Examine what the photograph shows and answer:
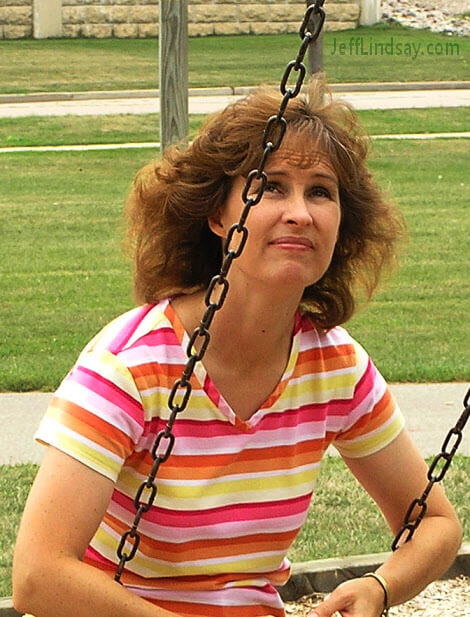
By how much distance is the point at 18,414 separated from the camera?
5.72m

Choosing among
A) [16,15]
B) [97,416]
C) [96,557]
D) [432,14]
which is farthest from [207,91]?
[97,416]

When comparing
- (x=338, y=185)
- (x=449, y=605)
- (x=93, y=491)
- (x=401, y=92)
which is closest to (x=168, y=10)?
(x=449, y=605)

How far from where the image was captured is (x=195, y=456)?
2262mm

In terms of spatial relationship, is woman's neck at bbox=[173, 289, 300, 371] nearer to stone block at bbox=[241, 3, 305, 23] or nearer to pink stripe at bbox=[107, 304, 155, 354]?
pink stripe at bbox=[107, 304, 155, 354]

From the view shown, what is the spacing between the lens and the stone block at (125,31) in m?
28.7

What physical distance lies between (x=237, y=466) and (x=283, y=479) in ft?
0.30

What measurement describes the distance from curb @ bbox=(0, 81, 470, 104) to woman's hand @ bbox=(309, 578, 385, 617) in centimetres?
1721

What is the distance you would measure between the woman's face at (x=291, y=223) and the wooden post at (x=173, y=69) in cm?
382

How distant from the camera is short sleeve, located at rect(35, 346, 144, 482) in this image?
2141 mm

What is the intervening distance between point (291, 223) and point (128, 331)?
0.32 metres

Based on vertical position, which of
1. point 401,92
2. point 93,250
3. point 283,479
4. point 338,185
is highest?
point 338,185

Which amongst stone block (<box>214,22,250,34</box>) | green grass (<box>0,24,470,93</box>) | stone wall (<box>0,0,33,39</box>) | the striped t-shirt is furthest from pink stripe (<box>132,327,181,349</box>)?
stone block (<box>214,22,250,34</box>)

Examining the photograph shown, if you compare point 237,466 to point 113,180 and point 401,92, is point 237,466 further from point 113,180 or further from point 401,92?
point 401,92

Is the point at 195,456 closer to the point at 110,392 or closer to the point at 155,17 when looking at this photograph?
the point at 110,392
